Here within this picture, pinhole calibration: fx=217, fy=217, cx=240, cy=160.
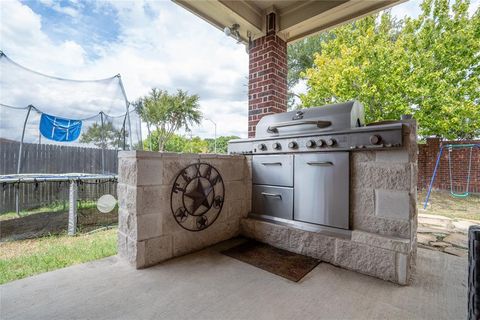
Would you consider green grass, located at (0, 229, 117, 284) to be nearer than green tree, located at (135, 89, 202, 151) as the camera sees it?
Yes

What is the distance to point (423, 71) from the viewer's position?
5.88m

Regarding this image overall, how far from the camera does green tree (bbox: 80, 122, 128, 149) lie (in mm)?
5098

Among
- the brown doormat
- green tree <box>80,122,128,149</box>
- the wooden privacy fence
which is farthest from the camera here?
green tree <box>80,122,128,149</box>

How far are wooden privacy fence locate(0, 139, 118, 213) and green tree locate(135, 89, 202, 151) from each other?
23.8 feet

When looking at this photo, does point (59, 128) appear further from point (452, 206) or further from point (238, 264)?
point (452, 206)

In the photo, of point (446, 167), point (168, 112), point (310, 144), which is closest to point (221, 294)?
point (310, 144)

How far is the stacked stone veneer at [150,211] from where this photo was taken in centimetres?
164

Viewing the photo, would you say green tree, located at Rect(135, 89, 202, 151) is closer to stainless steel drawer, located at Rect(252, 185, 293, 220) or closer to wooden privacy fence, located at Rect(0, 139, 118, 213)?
wooden privacy fence, located at Rect(0, 139, 118, 213)

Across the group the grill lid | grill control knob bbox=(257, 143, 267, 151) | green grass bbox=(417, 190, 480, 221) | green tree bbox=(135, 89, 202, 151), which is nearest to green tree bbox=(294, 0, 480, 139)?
green grass bbox=(417, 190, 480, 221)

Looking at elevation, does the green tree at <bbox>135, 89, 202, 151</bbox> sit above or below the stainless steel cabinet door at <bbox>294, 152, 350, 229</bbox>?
above

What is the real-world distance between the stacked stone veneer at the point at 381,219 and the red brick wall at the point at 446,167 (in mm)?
6986

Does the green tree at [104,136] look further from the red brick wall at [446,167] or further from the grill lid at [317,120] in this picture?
the red brick wall at [446,167]

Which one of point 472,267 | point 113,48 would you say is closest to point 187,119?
point 113,48

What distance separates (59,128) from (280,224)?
5.12 metres
